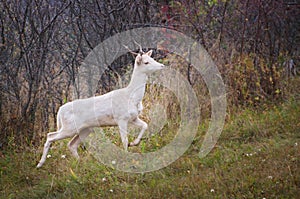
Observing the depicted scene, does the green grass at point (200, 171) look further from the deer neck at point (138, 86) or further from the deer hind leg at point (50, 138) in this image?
the deer neck at point (138, 86)

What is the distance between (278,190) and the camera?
5.24m

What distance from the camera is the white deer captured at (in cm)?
616

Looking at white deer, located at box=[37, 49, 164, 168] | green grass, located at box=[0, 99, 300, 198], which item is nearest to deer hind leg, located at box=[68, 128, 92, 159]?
green grass, located at box=[0, 99, 300, 198]

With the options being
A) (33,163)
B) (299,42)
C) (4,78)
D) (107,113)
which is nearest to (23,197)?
(33,163)

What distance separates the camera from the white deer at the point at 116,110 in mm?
6164

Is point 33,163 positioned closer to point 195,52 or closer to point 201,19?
point 195,52

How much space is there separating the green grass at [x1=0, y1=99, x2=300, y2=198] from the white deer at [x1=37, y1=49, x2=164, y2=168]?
0.53m

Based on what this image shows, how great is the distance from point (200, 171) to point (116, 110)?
1290 millimetres

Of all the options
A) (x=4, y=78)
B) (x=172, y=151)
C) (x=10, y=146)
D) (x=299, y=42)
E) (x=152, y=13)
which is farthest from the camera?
(x=299, y=42)

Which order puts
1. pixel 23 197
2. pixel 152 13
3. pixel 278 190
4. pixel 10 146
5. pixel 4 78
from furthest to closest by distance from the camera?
pixel 152 13 < pixel 4 78 < pixel 10 146 < pixel 23 197 < pixel 278 190

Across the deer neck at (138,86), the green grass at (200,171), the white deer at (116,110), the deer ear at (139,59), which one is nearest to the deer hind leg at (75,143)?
the green grass at (200,171)

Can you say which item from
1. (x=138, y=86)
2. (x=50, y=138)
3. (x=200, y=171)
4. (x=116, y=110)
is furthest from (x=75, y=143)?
(x=200, y=171)

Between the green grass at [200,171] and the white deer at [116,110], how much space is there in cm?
53

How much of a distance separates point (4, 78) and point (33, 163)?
193 centimetres
